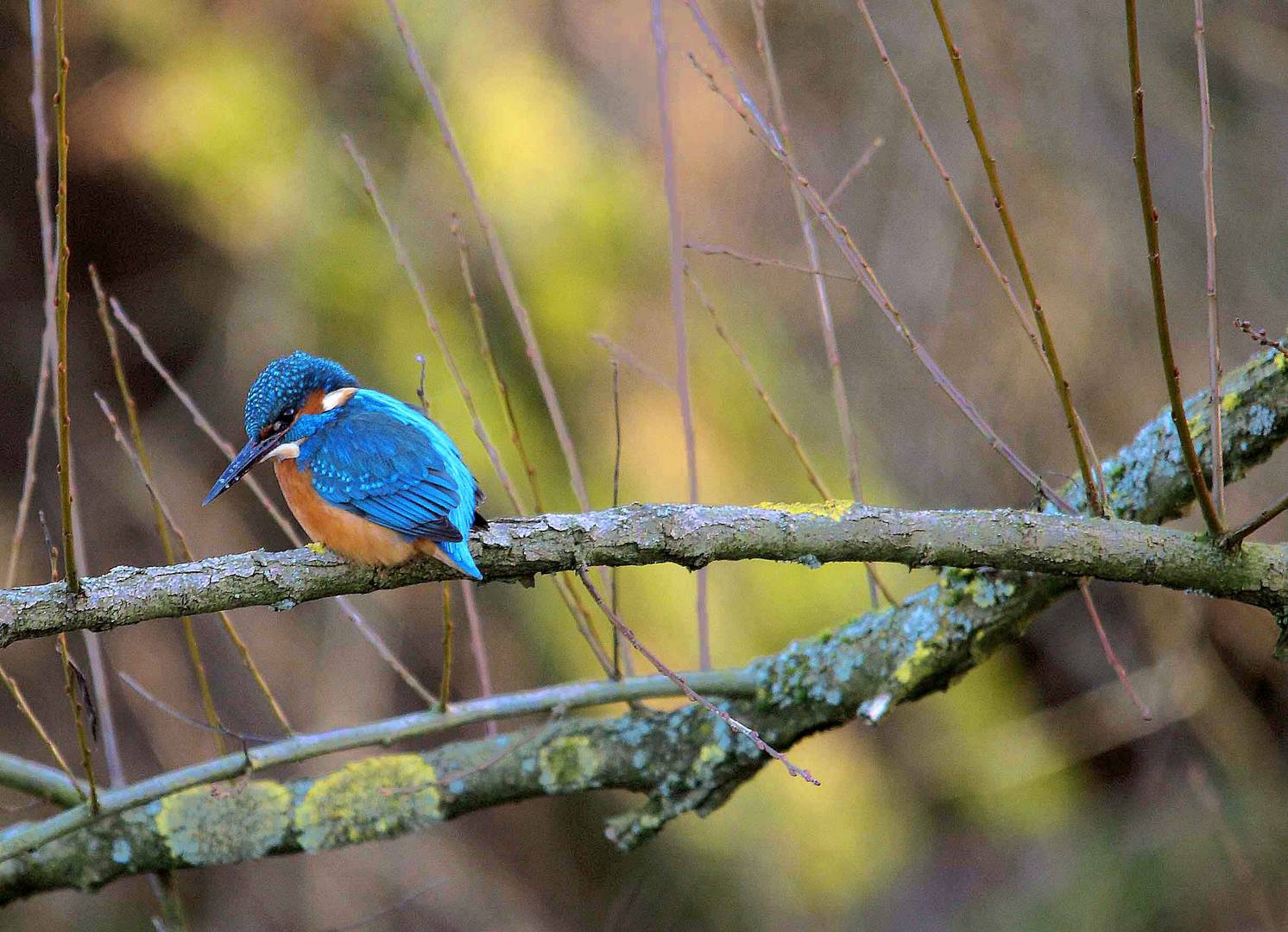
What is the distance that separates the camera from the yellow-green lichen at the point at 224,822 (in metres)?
2.56

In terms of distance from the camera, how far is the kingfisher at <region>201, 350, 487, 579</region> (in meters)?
2.25

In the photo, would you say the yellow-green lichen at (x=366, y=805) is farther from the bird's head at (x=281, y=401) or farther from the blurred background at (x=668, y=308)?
the blurred background at (x=668, y=308)

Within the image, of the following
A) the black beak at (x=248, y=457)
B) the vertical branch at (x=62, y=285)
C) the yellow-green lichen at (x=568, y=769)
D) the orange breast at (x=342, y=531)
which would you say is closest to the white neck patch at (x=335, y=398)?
the black beak at (x=248, y=457)

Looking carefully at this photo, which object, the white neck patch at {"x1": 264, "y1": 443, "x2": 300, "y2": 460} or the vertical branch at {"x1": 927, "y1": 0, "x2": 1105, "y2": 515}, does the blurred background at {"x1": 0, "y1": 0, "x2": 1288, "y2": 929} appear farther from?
the vertical branch at {"x1": 927, "y1": 0, "x2": 1105, "y2": 515}

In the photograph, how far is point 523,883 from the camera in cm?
524

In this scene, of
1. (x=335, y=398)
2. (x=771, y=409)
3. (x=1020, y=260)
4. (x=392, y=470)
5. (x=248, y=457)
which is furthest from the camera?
(x=335, y=398)

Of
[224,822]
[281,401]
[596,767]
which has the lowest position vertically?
[596,767]

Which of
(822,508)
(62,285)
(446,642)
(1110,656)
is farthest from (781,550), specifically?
(62,285)

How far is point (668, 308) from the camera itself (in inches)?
181

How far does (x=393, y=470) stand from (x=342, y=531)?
255 millimetres

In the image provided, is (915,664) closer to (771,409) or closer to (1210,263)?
(771,409)

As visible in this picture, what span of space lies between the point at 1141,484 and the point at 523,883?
379 centimetres

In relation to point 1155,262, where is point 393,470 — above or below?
above

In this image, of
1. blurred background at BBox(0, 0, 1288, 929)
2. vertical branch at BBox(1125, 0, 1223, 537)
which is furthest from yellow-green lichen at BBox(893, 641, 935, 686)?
blurred background at BBox(0, 0, 1288, 929)
